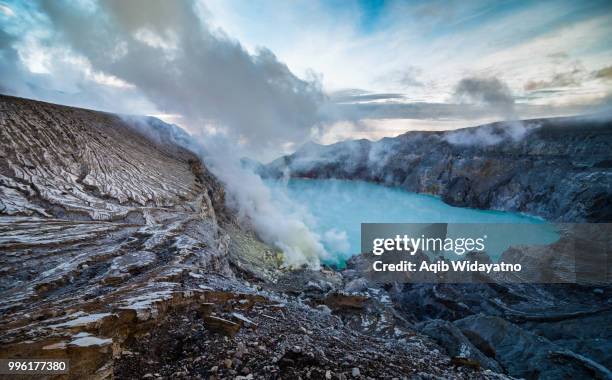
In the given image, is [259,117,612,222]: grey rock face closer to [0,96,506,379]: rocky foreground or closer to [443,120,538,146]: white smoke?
[443,120,538,146]: white smoke

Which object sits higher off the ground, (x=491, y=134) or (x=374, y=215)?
(x=491, y=134)

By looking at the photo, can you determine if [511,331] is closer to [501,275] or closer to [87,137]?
[501,275]

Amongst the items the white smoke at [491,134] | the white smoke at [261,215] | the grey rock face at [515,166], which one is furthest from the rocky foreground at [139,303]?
the white smoke at [491,134]

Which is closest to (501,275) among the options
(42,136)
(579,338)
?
(579,338)

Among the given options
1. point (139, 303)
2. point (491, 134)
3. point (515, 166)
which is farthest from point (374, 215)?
point (139, 303)

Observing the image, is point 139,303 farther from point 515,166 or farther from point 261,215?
point 515,166

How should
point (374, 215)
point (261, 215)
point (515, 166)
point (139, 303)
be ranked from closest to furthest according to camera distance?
point (139, 303) < point (261, 215) < point (515, 166) < point (374, 215)
